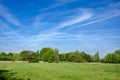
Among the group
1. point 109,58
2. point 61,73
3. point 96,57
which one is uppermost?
point 96,57

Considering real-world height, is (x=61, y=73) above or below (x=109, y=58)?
below

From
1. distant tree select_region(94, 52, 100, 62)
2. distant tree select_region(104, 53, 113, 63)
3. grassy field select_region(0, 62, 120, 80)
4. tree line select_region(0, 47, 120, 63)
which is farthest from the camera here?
distant tree select_region(94, 52, 100, 62)

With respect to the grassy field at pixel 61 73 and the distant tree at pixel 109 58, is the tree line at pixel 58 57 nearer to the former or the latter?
the distant tree at pixel 109 58

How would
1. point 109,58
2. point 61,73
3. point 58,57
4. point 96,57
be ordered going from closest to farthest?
1. point 61,73
2. point 58,57
3. point 109,58
4. point 96,57

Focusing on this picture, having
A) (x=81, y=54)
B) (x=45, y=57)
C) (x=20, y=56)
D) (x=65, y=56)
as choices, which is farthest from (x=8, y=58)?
(x=81, y=54)

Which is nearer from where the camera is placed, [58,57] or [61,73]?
[61,73]

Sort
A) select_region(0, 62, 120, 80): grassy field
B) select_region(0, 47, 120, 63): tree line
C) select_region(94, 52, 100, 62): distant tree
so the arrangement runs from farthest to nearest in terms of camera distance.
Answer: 1. select_region(94, 52, 100, 62): distant tree
2. select_region(0, 47, 120, 63): tree line
3. select_region(0, 62, 120, 80): grassy field

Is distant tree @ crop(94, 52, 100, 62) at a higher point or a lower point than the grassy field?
higher

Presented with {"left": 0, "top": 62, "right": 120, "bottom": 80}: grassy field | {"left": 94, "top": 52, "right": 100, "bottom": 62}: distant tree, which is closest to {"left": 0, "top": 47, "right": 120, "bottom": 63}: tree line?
{"left": 94, "top": 52, "right": 100, "bottom": 62}: distant tree

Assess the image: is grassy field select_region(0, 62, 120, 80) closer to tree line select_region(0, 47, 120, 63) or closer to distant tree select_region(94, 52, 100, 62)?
tree line select_region(0, 47, 120, 63)

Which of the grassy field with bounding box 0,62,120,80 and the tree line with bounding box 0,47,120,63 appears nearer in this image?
the grassy field with bounding box 0,62,120,80

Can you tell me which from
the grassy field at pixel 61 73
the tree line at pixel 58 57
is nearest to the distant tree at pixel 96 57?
the tree line at pixel 58 57

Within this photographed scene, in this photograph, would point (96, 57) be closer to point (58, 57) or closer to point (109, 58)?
point (109, 58)

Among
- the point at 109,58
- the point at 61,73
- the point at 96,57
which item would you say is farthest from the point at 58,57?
the point at 61,73
